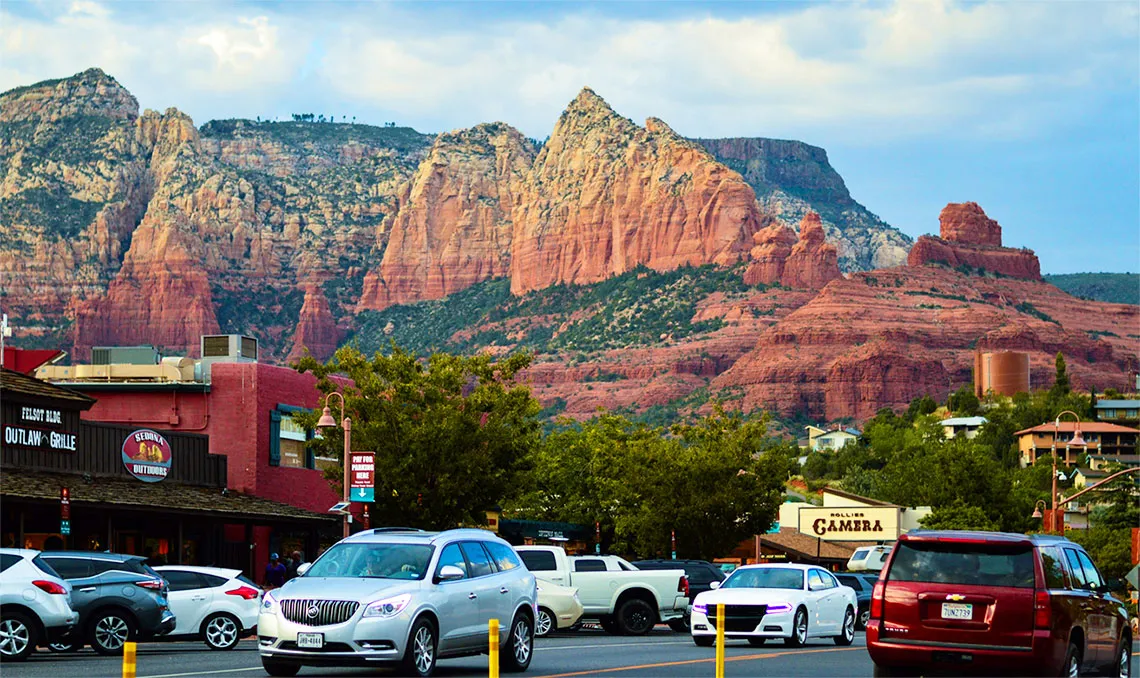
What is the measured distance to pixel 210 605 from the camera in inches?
1139

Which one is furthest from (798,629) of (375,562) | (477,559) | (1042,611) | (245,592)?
(1042,611)

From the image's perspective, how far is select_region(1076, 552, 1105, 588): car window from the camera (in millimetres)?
20219

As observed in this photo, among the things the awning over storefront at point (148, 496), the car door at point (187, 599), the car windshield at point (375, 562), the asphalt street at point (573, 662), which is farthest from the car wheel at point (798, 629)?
the awning over storefront at point (148, 496)

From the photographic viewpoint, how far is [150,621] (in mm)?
25922

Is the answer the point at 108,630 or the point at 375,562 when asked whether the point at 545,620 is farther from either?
the point at 375,562

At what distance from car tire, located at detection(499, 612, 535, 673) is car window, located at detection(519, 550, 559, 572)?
11.6m

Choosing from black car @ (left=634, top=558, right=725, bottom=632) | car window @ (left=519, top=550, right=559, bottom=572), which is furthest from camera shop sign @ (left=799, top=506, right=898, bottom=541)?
car window @ (left=519, top=550, right=559, bottom=572)

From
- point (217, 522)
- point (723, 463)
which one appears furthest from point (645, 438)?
point (217, 522)

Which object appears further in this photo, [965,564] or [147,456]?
[147,456]

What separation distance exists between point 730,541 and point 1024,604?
1639 inches

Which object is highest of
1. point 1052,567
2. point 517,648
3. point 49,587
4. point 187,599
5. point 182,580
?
point 1052,567

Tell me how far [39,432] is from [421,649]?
20.8 metres

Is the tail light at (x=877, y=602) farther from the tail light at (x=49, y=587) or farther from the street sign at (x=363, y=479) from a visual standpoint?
the street sign at (x=363, y=479)

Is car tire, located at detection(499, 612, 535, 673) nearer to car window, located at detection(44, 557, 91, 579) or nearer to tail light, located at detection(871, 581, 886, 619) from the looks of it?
tail light, located at detection(871, 581, 886, 619)
